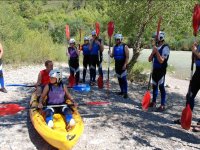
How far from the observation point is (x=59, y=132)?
193 inches

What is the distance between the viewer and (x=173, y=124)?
654 cm

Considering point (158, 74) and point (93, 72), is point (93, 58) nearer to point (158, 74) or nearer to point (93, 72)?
point (93, 72)

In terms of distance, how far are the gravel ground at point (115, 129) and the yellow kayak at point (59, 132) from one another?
1.18 feet

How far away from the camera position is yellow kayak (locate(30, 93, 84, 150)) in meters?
4.80

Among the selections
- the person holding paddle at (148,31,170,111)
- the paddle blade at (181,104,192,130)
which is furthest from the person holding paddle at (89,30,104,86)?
the paddle blade at (181,104,192,130)

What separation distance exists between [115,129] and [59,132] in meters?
1.55

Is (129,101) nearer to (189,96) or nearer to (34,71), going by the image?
(189,96)

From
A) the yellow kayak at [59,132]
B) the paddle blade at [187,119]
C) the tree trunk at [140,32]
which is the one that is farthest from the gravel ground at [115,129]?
the tree trunk at [140,32]

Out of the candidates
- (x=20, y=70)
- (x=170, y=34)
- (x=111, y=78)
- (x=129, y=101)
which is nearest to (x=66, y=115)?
(x=129, y=101)

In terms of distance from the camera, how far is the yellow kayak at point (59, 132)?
15.7 feet

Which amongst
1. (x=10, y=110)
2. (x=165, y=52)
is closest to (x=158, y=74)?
(x=165, y=52)

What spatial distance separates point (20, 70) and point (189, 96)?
9.11 metres

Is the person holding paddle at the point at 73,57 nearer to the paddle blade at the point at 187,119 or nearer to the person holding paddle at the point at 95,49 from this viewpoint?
the person holding paddle at the point at 95,49

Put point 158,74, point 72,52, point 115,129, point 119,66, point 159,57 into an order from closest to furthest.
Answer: point 115,129 → point 159,57 → point 158,74 → point 119,66 → point 72,52
